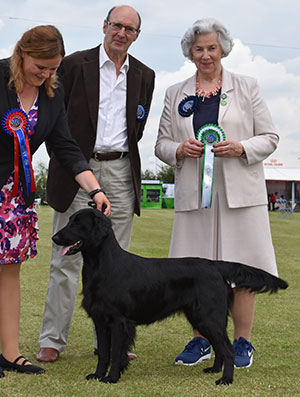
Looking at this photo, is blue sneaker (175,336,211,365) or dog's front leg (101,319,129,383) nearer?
dog's front leg (101,319,129,383)

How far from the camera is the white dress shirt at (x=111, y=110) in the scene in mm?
3648

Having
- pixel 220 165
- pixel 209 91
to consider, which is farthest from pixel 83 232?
pixel 209 91

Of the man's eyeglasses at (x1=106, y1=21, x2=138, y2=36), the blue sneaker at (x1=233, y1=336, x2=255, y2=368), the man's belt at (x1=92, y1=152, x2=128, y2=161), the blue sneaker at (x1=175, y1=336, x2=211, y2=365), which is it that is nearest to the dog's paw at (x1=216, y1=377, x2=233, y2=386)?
the blue sneaker at (x1=233, y1=336, x2=255, y2=368)

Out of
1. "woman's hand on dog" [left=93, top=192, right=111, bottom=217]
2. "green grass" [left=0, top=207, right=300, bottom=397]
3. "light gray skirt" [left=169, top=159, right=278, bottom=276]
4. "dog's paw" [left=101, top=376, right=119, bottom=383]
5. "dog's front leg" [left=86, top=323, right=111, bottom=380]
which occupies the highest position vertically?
"woman's hand on dog" [left=93, top=192, right=111, bottom=217]

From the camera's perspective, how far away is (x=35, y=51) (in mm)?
2822

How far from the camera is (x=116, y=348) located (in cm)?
305

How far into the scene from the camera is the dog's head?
9.75 feet

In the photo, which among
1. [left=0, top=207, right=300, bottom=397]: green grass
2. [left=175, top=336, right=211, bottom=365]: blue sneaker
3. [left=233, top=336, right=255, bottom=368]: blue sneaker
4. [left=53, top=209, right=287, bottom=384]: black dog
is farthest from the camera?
[left=175, top=336, right=211, bottom=365]: blue sneaker

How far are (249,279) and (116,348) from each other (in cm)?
91

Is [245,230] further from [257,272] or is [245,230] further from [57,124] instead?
[57,124]

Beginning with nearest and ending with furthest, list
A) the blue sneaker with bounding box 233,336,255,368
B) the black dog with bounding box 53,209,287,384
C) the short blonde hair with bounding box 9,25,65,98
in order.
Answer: the short blonde hair with bounding box 9,25,65,98 → the black dog with bounding box 53,209,287,384 → the blue sneaker with bounding box 233,336,255,368

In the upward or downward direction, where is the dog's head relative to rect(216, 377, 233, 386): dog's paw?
upward

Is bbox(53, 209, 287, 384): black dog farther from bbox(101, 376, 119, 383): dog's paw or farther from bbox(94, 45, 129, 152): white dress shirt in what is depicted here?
bbox(94, 45, 129, 152): white dress shirt

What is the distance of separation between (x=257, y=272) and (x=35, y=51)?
185 centimetres
